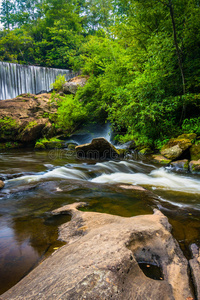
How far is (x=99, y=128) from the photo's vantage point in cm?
1666

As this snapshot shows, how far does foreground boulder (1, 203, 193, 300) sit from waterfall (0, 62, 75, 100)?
79.4 feet

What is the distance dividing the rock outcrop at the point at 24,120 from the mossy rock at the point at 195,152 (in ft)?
39.5

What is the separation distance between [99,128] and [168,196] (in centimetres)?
1289

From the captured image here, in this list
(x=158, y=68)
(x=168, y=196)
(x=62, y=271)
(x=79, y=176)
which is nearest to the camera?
(x=62, y=271)

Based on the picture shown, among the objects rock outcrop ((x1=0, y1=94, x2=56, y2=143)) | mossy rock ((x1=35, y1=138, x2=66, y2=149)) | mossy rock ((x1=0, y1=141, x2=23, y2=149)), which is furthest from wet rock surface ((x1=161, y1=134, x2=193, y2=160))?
mossy rock ((x1=0, y1=141, x2=23, y2=149))

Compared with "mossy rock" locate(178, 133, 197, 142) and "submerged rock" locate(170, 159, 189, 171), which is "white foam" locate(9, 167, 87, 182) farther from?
"mossy rock" locate(178, 133, 197, 142)

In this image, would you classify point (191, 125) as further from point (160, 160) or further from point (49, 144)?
point (49, 144)

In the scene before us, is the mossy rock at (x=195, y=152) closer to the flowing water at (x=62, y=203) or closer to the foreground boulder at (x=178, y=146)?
the foreground boulder at (x=178, y=146)

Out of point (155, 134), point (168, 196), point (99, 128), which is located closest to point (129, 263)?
point (168, 196)

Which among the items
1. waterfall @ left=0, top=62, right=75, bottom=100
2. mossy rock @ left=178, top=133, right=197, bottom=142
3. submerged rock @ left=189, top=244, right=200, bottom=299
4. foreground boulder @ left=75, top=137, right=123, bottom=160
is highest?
waterfall @ left=0, top=62, right=75, bottom=100

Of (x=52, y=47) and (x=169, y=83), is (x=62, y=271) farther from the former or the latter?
(x=52, y=47)

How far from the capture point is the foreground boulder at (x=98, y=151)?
377 inches

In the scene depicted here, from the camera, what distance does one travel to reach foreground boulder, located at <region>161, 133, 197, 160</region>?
735 centimetres

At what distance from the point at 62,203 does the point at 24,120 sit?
43.7ft
